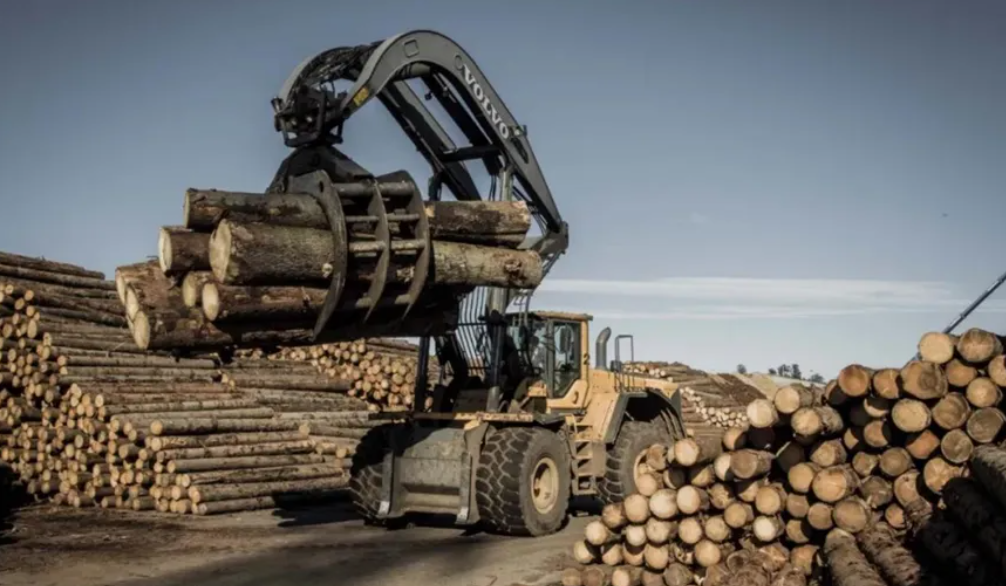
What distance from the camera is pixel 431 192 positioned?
1330cm

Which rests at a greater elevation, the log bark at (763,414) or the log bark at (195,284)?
the log bark at (195,284)

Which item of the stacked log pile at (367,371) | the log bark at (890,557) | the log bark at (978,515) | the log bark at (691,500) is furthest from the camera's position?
the stacked log pile at (367,371)

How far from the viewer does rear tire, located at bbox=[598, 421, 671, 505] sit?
13188mm

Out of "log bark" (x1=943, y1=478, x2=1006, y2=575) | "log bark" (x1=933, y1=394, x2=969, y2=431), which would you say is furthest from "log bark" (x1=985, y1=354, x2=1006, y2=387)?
"log bark" (x1=943, y1=478, x2=1006, y2=575)

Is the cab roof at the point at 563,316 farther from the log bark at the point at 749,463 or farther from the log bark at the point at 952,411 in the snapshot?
the log bark at the point at 952,411

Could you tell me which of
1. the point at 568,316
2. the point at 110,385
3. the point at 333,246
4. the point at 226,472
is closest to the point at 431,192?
the point at 568,316

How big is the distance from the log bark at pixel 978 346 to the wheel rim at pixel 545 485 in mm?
5520

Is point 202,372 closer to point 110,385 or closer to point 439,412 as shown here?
point 110,385

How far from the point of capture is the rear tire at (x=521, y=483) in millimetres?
11414

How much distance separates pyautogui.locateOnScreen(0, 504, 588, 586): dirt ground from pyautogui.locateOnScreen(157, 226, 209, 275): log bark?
9.65 feet

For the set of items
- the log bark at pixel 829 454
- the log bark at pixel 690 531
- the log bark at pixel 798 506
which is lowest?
the log bark at pixel 690 531

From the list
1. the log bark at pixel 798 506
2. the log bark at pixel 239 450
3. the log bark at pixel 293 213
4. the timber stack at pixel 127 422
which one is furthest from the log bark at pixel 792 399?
the log bark at pixel 239 450

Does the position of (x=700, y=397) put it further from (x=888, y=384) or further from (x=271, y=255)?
(x=271, y=255)

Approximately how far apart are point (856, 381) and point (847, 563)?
159 cm
